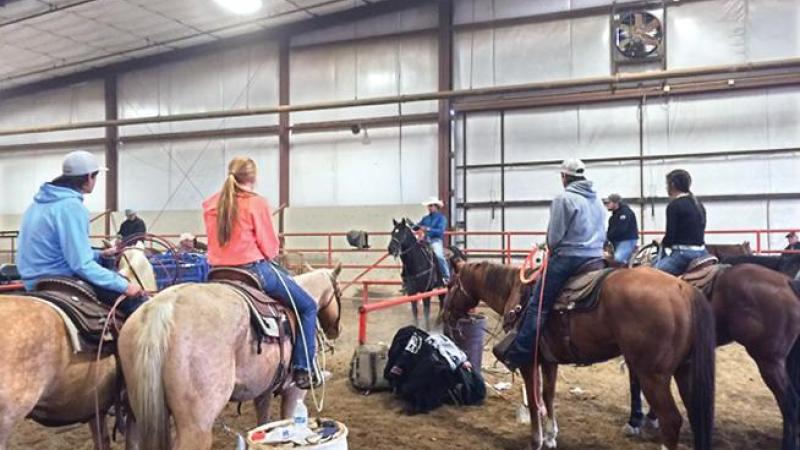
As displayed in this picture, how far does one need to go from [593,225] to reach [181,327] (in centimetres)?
282

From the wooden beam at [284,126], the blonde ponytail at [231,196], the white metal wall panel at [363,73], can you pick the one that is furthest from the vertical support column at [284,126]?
the blonde ponytail at [231,196]

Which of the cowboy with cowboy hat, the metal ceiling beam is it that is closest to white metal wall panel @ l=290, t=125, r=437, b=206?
the metal ceiling beam

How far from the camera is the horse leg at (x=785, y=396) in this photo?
13.0 ft

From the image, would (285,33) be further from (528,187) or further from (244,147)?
(528,187)

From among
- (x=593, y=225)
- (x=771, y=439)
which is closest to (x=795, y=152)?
(x=771, y=439)

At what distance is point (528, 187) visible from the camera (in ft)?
41.6

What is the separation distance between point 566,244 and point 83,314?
3054 mm

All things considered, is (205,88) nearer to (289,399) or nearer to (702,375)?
(289,399)

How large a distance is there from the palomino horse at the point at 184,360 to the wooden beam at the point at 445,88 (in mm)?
10344

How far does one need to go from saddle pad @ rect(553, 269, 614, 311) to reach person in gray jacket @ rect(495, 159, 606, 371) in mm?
56

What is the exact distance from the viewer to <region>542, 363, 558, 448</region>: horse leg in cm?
438

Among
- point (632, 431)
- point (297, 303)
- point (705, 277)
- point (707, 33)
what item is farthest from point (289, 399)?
point (707, 33)

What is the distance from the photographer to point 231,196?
3.23m

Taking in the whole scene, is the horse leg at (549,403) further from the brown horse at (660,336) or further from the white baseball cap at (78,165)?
the white baseball cap at (78,165)
